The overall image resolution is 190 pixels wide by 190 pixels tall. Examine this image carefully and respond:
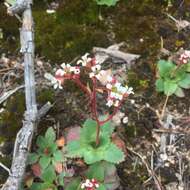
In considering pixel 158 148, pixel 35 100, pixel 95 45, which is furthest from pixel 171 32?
pixel 35 100

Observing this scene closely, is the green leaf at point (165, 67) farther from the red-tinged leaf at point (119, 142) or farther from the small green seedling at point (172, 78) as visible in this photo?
the red-tinged leaf at point (119, 142)

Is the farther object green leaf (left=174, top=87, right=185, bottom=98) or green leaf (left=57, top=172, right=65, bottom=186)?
green leaf (left=174, top=87, right=185, bottom=98)

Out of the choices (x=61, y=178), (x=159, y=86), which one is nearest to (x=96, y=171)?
(x=61, y=178)

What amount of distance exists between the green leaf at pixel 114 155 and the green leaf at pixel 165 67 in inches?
22.8

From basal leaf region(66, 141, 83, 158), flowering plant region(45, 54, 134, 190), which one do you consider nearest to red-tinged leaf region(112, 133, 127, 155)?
flowering plant region(45, 54, 134, 190)

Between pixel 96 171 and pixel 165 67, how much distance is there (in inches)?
29.4

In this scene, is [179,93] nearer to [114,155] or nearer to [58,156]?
[114,155]

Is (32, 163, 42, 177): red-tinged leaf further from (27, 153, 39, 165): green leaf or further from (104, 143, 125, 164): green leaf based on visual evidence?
(104, 143, 125, 164): green leaf

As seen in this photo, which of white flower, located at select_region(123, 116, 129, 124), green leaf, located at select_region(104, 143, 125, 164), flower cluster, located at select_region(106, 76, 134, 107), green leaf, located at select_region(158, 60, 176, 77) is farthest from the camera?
green leaf, located at select_region(158, 60, 176, 77)

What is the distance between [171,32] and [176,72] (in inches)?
12.2

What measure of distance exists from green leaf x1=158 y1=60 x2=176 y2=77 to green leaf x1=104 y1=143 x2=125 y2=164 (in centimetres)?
58

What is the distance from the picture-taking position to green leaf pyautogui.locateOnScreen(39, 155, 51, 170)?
254 centimetres

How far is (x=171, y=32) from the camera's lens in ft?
9.87

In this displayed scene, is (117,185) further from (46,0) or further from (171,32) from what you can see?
(46,0)
